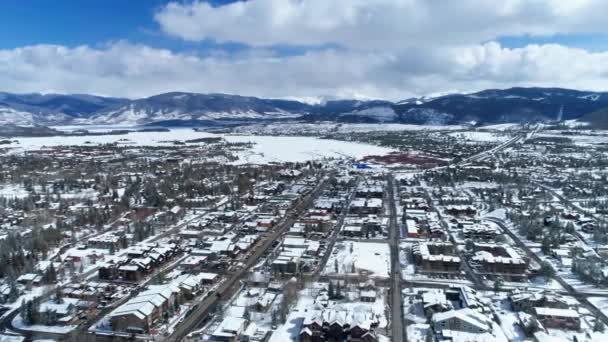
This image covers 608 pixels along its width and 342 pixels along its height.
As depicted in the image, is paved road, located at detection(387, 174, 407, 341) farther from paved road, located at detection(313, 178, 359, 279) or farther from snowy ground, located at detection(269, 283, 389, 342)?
paved road, located at detection(313, 178, 359, 279)

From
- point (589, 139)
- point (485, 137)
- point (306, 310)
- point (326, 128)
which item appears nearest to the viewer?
point (306, 310)

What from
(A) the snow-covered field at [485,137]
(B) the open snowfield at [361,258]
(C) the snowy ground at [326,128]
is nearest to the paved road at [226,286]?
(B) the open snowfield at [361,258]

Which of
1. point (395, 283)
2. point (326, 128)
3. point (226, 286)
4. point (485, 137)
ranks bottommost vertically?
point (226, 286)

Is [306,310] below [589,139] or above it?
below

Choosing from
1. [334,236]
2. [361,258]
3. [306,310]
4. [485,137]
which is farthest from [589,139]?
[306,310]

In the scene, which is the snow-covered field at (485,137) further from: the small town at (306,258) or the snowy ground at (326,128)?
the small town at (306,258)

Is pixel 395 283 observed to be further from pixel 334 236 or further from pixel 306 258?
pixel 334 236
